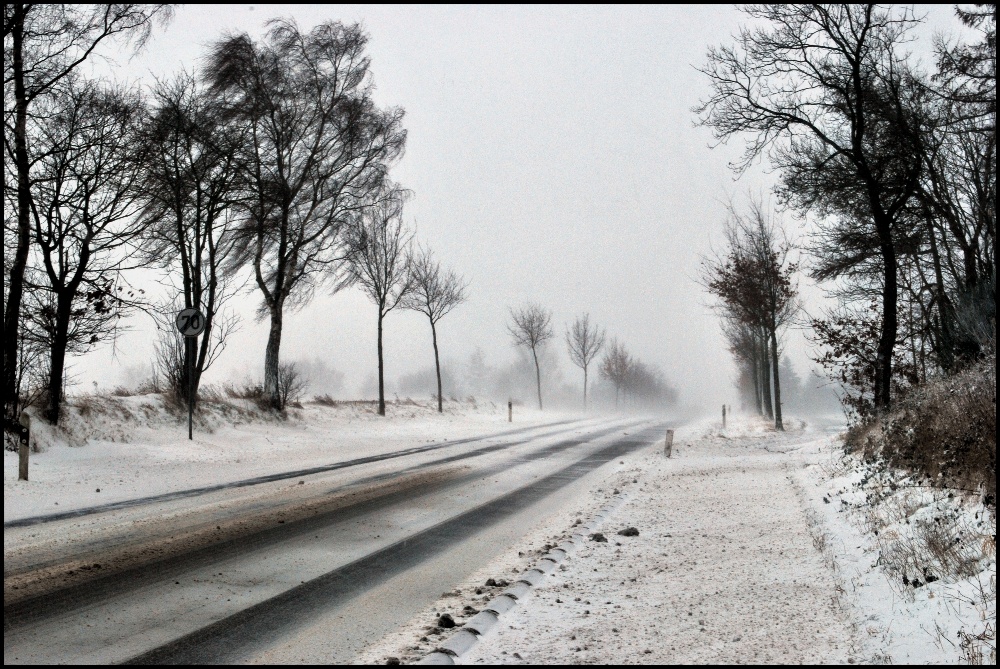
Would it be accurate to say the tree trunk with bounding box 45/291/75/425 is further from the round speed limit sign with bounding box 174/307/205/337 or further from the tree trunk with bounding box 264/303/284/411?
the tree trunk with bounding box 264/303/284/411

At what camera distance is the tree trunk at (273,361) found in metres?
18.7

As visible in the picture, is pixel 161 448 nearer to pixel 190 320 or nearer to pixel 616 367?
pixel 190 320

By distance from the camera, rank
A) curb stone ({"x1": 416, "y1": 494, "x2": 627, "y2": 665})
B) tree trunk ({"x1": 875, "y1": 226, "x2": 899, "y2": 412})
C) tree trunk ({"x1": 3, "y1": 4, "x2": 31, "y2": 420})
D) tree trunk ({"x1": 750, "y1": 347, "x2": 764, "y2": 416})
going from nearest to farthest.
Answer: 1. curb stone ({"x1": 416, "y1": 494, "x2": 627, "y2": 665})
2. tree trunk ({"x1": 3, "y1": 4, "x2": 31, "y2": 420})
3. tree trunk ({"x1": 875, "y1": 226, "x2": 899, "y2": 412})
4. tree trunk ({"x1": 750, "y1": 347, "x2": 764, "y2": 416})

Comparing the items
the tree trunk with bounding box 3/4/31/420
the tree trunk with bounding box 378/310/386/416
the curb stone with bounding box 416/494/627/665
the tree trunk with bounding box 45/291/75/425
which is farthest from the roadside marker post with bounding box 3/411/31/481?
the tree trunk with bounding box 378/310/386/416

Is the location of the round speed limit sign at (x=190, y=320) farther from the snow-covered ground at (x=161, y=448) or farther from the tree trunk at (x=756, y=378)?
the tree trunk at (x=756, y=378)

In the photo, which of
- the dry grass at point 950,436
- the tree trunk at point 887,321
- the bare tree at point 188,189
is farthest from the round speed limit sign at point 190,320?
the tree trunk at point 887,321

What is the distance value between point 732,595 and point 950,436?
3.75 meters

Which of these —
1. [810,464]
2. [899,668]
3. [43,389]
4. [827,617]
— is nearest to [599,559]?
[827,617]

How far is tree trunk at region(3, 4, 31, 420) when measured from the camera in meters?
11.3

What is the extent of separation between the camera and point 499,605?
466 cm

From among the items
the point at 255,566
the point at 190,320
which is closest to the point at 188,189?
the point at 190,320

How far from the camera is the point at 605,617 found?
4.48 m

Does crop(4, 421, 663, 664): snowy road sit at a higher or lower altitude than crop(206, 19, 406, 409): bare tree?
lower

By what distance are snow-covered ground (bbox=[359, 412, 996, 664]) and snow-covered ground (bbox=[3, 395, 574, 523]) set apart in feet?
21.3
